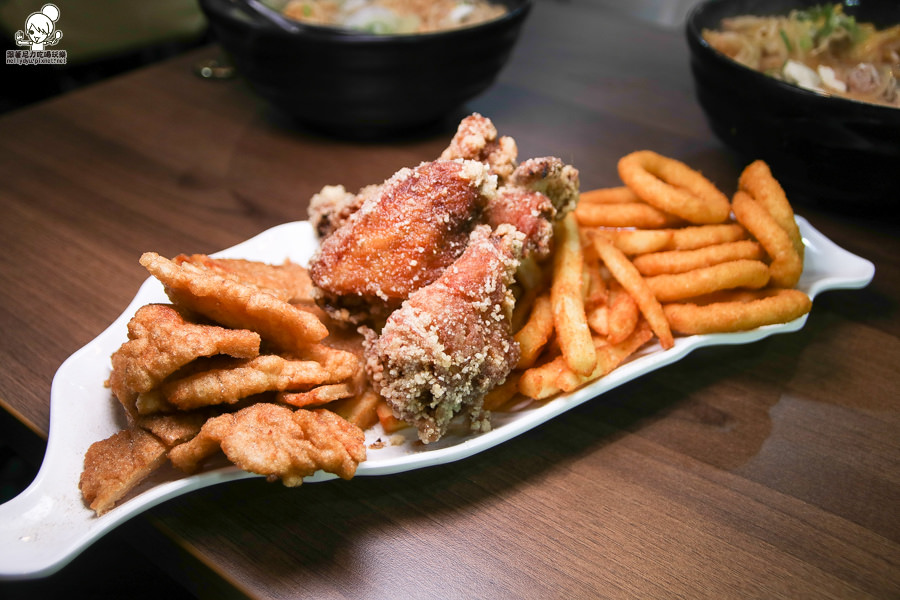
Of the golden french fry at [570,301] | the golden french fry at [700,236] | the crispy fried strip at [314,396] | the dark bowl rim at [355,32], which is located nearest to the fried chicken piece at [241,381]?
the crispy fried strip at [314,396]

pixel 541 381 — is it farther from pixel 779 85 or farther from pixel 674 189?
pixel 779 85

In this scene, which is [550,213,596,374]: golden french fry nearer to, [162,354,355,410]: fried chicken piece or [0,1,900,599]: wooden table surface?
[0,1,900,599]: wooden table surface

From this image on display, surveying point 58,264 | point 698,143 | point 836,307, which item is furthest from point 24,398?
point 698,143

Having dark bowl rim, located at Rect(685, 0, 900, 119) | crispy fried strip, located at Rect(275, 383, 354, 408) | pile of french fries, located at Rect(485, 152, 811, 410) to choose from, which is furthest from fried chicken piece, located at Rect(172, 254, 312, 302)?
dark bowl rim, located at Rect(685, 0, 900, 119)

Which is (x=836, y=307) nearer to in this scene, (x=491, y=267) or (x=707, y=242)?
(x=707, y=242)

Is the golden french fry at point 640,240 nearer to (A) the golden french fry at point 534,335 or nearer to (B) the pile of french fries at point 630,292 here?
(B) the pile of french fries at point 630,292

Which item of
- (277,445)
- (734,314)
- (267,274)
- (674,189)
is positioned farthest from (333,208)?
(734,314)
